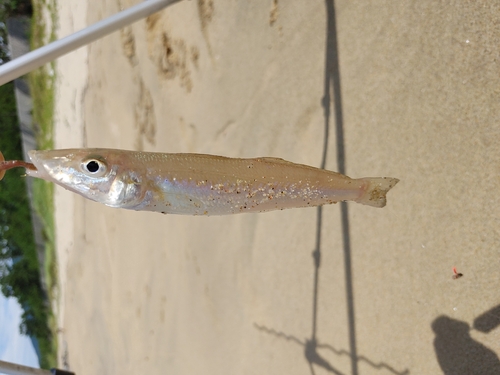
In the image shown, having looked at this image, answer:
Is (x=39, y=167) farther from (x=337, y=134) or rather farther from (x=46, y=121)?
(x=46, y=121)

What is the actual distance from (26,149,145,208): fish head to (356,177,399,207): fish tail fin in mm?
738

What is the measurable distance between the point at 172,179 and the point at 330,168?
59.3 inches

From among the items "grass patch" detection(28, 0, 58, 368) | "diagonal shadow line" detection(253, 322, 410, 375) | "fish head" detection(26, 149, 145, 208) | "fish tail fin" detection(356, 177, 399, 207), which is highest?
"grass patch" detection(28, 0, 58, 368)

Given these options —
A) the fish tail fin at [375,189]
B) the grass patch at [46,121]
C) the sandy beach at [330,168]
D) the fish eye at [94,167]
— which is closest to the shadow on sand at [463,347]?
the sandy beach at [330,168]

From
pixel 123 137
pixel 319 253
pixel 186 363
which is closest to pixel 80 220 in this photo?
pixel 123 137

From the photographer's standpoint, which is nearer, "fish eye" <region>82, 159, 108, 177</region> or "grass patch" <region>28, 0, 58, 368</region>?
"fish eye" <region>82, 159, 108, 177</region>

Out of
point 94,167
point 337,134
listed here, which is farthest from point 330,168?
point 94,167

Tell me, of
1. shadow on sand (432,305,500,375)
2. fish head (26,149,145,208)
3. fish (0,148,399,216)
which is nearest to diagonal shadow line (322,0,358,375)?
shadow on sand (432,305,500,375)

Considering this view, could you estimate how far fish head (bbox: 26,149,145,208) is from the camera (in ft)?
3.90

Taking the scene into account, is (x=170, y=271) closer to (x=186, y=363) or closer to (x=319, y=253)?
(x=186, y=363)

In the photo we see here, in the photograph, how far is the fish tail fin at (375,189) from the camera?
4.49ft

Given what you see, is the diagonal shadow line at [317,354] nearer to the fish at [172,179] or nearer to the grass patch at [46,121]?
the fish at [172,179]

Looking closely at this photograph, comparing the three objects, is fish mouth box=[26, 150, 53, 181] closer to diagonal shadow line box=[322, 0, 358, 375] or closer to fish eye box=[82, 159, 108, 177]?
fish eye box=[82, 159, 108, 177]

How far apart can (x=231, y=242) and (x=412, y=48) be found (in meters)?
1.94
